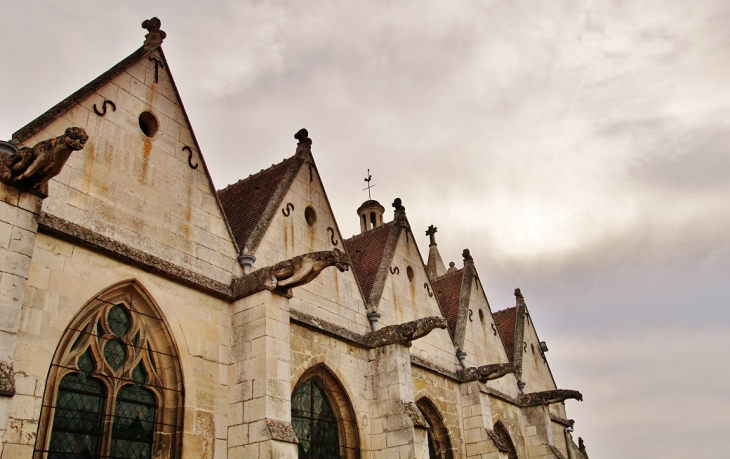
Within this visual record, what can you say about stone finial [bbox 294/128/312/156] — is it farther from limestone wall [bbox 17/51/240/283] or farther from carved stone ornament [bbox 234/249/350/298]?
carved stone ornament [bbox 234/249/350/298]

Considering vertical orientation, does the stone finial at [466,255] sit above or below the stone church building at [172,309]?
above

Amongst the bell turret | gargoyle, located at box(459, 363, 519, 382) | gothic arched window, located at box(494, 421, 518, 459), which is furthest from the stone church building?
the bell turret

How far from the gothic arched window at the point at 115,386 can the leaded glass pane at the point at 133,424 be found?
0.01 m

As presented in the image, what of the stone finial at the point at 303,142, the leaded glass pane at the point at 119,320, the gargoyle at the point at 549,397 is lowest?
the leaded glass pane at the point at 119,320

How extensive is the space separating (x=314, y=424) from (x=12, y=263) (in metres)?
6.62

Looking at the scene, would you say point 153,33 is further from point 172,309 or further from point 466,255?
point 466,255

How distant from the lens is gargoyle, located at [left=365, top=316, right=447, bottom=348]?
13445 mm

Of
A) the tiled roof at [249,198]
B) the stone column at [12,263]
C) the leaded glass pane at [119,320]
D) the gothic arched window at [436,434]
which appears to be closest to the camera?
the stone column at [12,263]

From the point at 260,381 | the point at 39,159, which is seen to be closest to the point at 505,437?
the point at 260,381

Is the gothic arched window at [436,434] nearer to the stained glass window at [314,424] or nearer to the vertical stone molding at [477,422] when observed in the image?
the vertical stone molding at [477,422]

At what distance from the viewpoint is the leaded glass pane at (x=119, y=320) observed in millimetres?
8961

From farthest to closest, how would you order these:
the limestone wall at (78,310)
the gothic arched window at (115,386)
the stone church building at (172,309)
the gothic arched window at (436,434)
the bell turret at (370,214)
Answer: the bell turret at (370,214) → the gothic arched window at (436,434) → the gothic arched window at (115,386) → the stone church building at (172,309) → the limestone wall at (78,310)

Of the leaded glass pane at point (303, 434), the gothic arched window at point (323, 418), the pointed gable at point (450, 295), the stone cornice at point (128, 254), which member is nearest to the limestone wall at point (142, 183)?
the stone cornice at point (128, 254)

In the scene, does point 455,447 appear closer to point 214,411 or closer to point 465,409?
point 465,409
